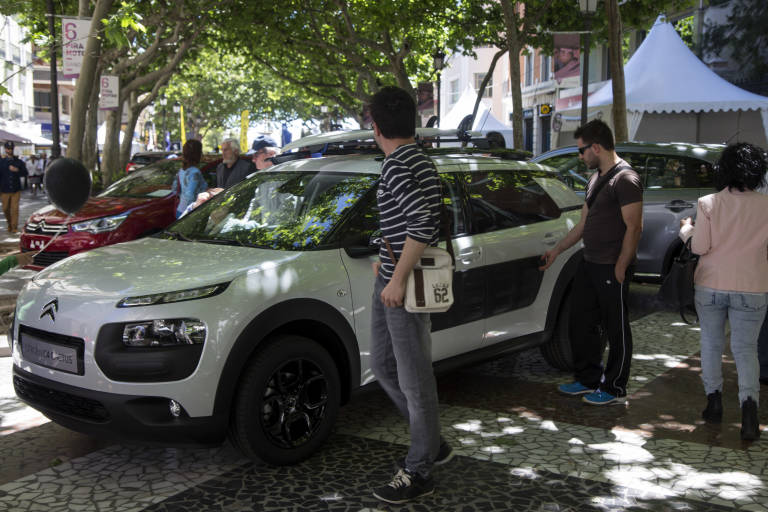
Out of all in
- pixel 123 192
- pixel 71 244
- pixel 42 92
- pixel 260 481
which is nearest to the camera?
pixel 260 481

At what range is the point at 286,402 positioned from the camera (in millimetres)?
4277

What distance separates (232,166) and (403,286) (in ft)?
18.0

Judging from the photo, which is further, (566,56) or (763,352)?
(566,56)

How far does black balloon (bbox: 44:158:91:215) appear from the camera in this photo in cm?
351

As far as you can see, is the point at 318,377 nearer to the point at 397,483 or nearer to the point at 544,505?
the point at 397,483

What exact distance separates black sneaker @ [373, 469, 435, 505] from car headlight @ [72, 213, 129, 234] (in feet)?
23.2

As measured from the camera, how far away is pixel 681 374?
6.24m

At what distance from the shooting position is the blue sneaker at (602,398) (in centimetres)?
546

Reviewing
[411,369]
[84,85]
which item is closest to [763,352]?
[411,369]

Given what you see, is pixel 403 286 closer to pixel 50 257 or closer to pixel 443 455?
pixel 443 455

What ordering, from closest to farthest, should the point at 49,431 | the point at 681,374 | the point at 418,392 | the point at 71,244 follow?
the point at 418,392
the point at 49,431
the point at 681,374
the point at 71,244

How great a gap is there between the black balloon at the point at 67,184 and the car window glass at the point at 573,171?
7.42 m

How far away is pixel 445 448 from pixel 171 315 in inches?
62.0

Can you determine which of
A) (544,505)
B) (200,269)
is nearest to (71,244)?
(200,269)
